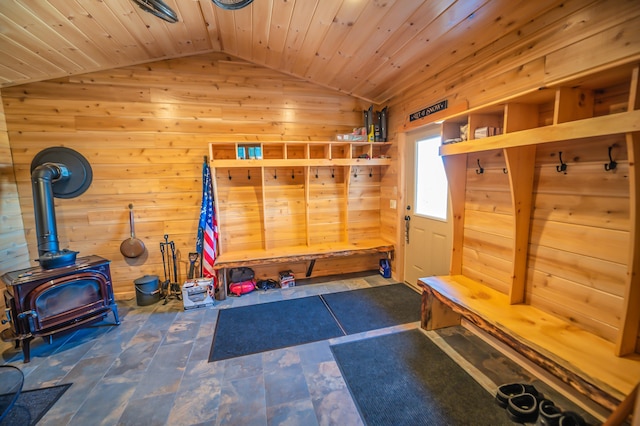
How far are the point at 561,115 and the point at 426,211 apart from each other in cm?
186

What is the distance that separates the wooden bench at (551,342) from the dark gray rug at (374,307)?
0.57 m

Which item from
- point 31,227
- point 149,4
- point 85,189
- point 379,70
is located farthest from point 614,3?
point 31,227

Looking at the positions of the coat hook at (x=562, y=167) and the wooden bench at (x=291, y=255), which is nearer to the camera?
the coat hook at (x=562, y=167)

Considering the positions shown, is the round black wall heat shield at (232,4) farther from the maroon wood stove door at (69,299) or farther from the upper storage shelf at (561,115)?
the maroon wood stove door at (69,299)

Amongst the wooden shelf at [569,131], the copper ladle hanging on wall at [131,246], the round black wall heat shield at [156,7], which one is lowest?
the copper ladle hanging on wall at [131,246]

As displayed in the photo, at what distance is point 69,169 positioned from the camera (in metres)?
3.12

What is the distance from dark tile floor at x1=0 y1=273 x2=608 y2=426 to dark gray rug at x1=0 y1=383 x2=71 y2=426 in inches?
2.3

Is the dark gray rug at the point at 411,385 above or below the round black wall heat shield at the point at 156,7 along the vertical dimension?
below

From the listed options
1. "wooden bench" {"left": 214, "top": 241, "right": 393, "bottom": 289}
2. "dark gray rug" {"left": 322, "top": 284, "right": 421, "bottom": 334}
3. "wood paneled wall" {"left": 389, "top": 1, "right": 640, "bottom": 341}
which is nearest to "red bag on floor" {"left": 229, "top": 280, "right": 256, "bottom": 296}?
"wooden bench" {"left": 214, "top": 241, "right": 393, "bottom": 289}

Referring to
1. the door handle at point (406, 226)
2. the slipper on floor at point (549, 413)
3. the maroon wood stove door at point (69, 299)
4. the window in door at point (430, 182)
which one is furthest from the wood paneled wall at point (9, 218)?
the slipper on floor at point (549, 413)

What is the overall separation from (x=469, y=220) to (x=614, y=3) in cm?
169

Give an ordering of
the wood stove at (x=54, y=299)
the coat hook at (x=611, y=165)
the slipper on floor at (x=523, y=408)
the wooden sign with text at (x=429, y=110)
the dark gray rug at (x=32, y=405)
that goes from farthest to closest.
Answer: the wooden sign with text at (x=429, y=110), the wood stove at (x=54, y=299), the dark gray rug at (x=32, y=405), the slipper on floor at (x=523, y=408), the coat hook at (x=611, y=165)

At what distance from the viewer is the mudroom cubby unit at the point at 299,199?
11.7 feet

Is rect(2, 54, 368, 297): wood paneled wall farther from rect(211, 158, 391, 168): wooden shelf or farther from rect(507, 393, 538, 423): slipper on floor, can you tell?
rect(507, 393, 538, 423): slipper on floor
